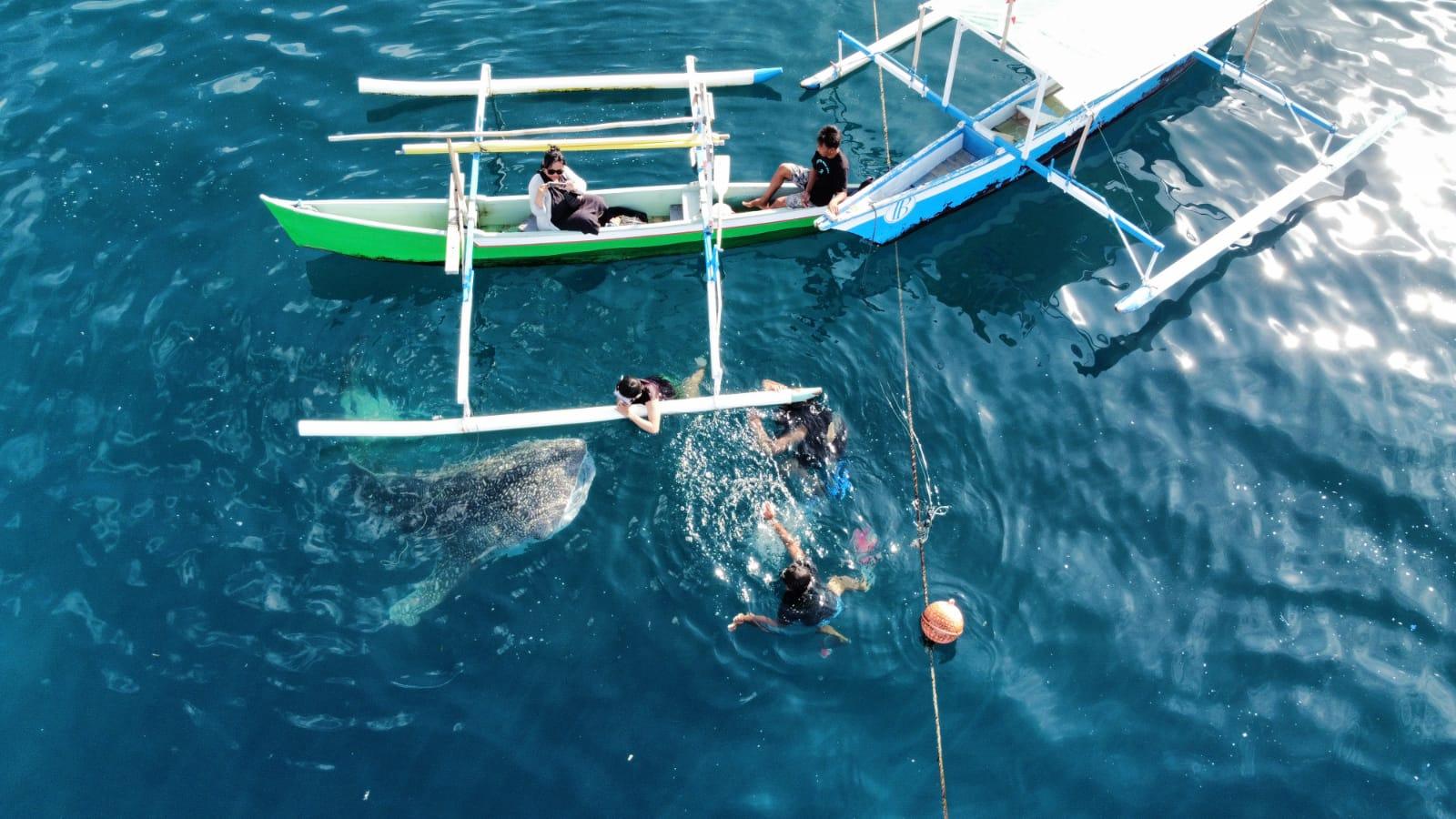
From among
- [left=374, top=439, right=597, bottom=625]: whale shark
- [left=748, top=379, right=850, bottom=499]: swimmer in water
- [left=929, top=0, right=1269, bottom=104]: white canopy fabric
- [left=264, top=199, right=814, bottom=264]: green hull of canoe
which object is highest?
[left=929, top=0, right=1269, bottom=104]: white canopy fabric

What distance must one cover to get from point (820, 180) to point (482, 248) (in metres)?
5.02

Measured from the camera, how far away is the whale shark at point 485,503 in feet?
39.0

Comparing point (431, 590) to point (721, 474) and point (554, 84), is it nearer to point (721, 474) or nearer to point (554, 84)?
point (721, 474)

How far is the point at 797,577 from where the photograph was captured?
35.4 ft

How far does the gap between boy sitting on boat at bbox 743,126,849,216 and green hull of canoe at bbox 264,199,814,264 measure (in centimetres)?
36

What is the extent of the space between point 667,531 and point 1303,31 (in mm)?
15138

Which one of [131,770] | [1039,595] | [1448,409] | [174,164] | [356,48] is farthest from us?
[356,48]

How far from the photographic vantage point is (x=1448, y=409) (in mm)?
13523

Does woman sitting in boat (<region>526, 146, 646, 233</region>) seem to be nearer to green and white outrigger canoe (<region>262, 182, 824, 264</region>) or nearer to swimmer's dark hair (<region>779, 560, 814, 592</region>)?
green and white outrigger canoe (<region>262, 182, 824, 264</region>)

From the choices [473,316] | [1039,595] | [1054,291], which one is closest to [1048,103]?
[1054,291]

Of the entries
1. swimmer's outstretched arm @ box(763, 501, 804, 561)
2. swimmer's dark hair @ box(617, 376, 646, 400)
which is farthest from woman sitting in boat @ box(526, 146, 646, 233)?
swimmer's outstretched arm @ box(763, 501, 804, 561)

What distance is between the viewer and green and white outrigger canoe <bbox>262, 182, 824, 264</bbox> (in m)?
14.1

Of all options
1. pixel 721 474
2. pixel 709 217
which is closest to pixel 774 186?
pixel 709 217

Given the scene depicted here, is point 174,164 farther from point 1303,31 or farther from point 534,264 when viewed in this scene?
point 1303,31
